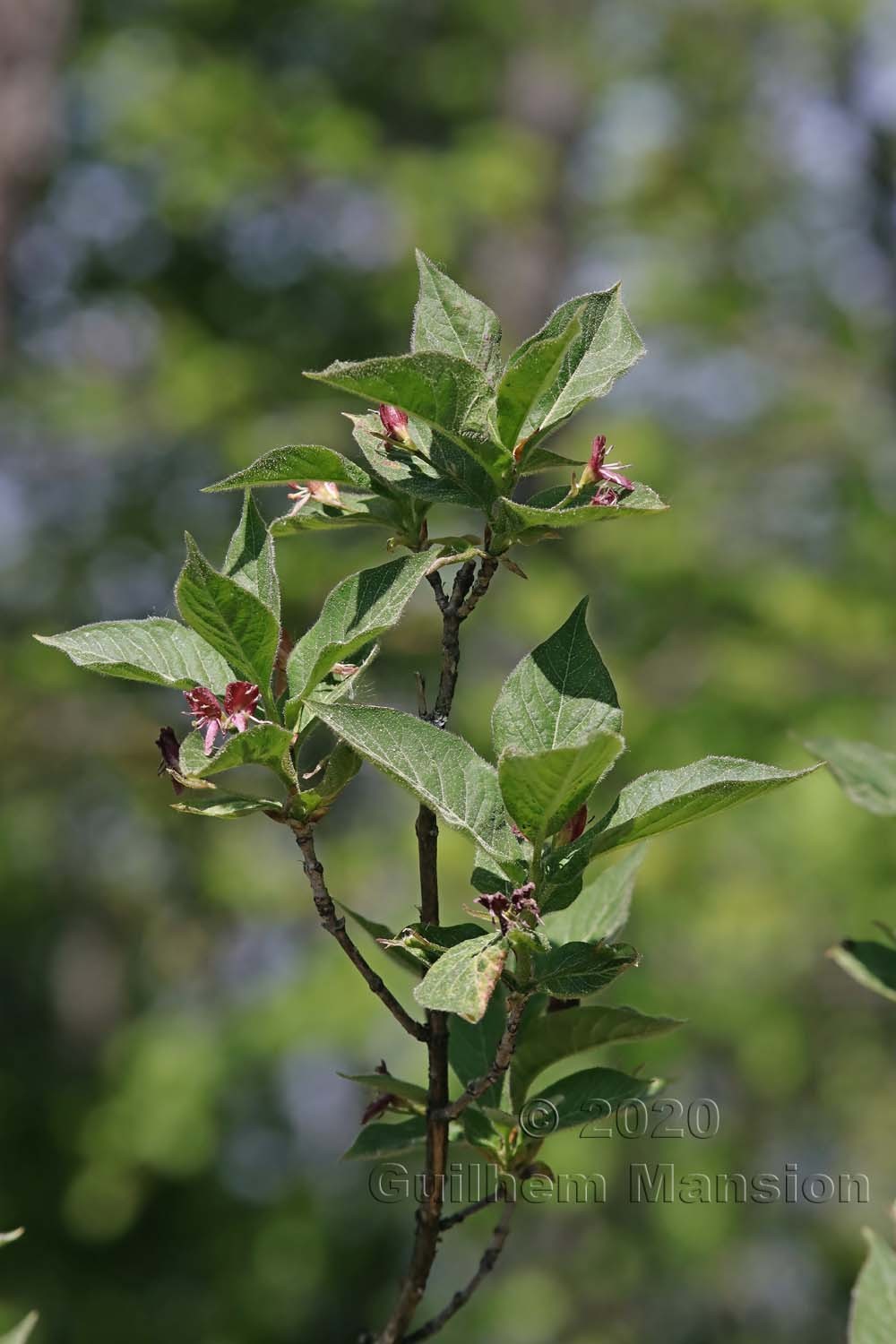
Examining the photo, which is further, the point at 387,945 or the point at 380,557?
the point at 380,557

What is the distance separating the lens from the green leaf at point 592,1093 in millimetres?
694

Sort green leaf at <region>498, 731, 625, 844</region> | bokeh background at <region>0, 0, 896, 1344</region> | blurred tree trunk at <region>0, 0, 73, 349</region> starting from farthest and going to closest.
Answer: blurred tree trunk at <region>0, 0, 73, 349</region> → bokeh background at <region>0, 0, 896, 1344</region> → green leaf at <region>498, 731, 625, 844</region>

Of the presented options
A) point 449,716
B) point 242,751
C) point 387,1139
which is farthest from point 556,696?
point 387,1139

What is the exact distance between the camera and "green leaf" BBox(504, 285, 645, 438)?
2.05 feet

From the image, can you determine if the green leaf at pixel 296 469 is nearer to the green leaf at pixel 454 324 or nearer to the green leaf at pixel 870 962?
the green leaf at pixel 454 324

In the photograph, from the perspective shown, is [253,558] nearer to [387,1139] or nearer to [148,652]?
[148,652]

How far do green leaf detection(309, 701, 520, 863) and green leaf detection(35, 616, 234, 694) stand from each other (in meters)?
0.10

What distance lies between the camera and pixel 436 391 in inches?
23.6

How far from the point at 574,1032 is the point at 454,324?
0.38m

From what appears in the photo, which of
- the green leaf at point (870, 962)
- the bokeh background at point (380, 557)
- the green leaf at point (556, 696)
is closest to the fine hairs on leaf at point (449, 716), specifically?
the green leaf at point (556, 696)

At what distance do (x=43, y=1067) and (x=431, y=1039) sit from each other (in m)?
6.20

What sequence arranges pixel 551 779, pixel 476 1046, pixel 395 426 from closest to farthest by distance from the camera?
1. pixel 551 779
2. pixel 395 426
3. pixel 476 1046

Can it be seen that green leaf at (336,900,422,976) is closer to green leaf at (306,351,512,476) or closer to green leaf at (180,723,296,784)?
green leaf at (180,723,296,784)

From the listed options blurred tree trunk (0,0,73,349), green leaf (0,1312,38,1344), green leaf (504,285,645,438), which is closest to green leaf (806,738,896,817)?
green leaf (504,285,645,438)
